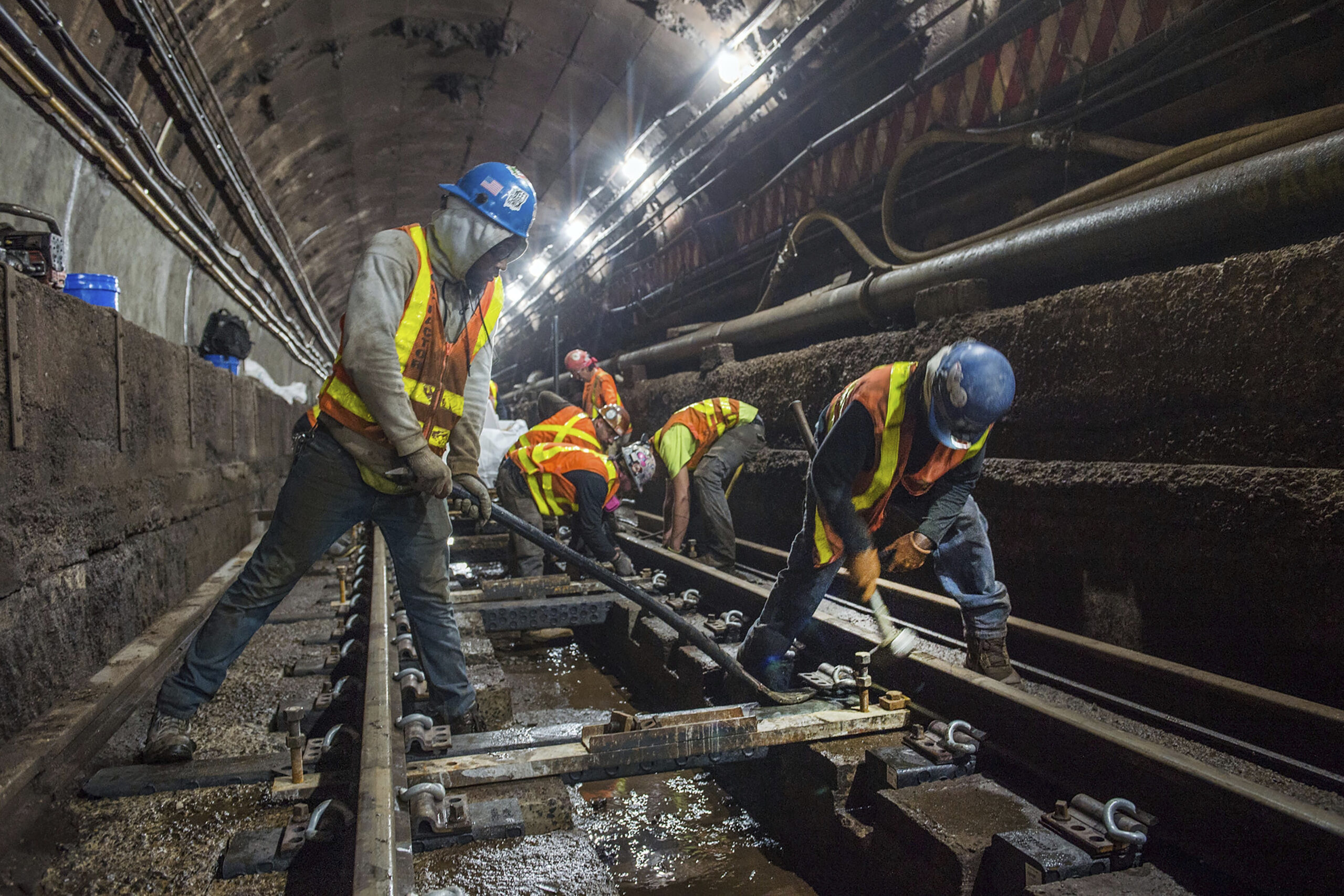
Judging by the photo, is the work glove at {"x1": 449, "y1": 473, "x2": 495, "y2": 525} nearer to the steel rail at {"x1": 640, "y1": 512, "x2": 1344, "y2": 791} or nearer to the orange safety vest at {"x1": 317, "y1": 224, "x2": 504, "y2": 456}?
the orange safety vest at {"x1": 317, "y1": 224, "x2": 504, "y2": 456}

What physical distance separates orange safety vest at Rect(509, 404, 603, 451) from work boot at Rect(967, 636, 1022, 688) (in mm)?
3353

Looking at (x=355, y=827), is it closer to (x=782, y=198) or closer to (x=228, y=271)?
(x=782, y=198)

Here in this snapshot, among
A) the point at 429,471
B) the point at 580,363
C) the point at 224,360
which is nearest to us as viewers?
the point at 429,471

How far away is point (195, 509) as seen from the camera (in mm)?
5406

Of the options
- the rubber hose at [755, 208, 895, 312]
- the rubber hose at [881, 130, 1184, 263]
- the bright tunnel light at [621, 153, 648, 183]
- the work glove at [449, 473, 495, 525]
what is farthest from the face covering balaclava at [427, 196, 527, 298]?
the bright tunnel light at [621, 153, 648, 183]

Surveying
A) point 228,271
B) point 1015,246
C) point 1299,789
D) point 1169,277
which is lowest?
point 1299,789

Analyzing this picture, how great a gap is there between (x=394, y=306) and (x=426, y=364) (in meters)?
0.27

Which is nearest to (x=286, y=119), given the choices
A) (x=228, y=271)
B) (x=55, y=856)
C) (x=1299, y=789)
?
(x=228, y=271)

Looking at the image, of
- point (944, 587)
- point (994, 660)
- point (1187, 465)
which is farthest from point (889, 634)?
point (1187, 465)

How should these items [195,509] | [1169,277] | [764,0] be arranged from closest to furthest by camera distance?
[1169,277], [195,509], [764,0]

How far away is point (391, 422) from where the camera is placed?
2.57 metres

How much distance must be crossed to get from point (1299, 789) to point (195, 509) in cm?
608

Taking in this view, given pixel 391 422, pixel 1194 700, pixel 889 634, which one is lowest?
pixel 1194 700

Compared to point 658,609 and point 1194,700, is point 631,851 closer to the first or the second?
point 658,609
